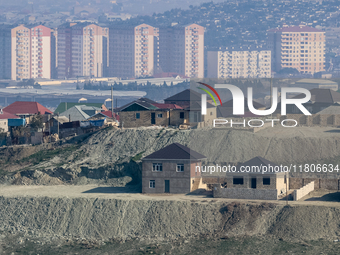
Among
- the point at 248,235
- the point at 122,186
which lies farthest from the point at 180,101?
the point at 248,235

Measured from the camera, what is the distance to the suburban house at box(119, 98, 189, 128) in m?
86.5

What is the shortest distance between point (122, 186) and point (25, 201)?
9.61m

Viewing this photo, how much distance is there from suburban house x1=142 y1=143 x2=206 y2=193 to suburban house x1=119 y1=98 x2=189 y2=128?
18.8 meters

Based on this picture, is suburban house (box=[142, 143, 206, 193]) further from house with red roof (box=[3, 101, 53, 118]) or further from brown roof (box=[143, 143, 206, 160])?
house with red roof (box=[3, 101, 53, 118])

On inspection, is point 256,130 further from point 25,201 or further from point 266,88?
point 25,201

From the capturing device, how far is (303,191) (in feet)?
207

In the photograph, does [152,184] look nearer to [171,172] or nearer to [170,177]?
[170,177]

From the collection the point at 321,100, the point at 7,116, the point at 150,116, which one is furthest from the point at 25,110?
the point at 321,100

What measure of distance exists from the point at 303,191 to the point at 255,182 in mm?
4056

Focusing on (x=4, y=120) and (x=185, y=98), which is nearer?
(x=4, y=120)

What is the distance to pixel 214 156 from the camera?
7375cm

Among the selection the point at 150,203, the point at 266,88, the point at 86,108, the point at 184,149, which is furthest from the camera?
the point at 86,108

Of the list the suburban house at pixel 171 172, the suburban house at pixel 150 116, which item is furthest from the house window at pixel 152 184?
the suburban house at pixel 150 116

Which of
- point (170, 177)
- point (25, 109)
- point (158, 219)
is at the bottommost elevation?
point (158, 219)
